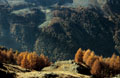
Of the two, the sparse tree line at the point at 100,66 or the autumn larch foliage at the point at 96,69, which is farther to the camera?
the sparse tree line at the point at 100,66

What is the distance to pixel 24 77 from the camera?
2451 inches

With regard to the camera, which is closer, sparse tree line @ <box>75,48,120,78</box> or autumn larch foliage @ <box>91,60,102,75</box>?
autumn larch foliage @ <box>91,60,102,75</box>

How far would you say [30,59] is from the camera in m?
119

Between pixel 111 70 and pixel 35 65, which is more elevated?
pixel 35 65

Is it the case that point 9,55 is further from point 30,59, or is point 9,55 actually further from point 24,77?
point 24,77

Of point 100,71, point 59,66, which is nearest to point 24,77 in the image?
point 59,66

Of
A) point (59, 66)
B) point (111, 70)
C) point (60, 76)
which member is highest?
point (60, 76)

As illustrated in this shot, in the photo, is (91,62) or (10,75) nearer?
(10,75)

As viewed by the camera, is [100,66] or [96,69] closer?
[96,69]

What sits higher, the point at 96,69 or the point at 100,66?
the point at 96,69

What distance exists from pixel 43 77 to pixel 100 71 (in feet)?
218

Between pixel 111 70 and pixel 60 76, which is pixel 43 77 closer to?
pixel 60 76

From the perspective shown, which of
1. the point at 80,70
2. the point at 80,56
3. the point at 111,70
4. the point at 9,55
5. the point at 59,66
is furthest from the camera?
the point at 9,55

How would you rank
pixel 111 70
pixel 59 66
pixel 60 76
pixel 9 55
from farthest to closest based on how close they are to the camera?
1. pixel 9 55
2. pixel 111 70
3. pixel 59 66
4. pixel 60 76
